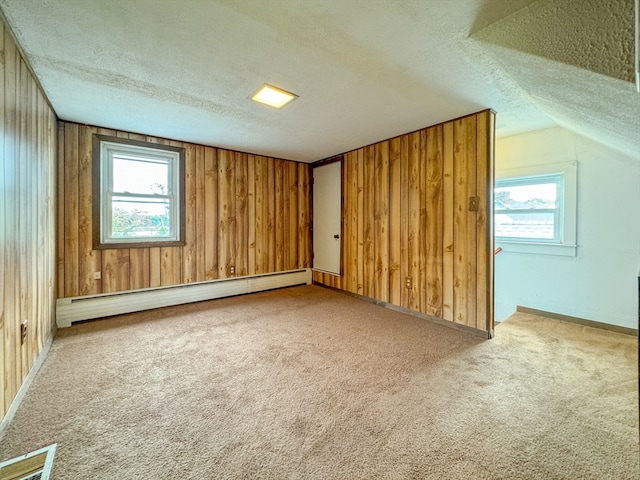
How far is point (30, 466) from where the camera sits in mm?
1137

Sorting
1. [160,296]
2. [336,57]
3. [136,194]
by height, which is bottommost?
[160,296]

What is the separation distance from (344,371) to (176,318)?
87.6 inches

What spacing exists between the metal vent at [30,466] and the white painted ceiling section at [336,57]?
2236 mm

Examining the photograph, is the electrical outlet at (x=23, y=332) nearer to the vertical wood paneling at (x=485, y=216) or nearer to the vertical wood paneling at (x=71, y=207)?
the vertical wood paneling at (x=71, y=207)

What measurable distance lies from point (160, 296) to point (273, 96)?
9.57 feet

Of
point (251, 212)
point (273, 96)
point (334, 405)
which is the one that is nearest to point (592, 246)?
point (334, 405)

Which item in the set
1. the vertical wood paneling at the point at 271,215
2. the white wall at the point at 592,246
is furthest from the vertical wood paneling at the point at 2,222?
the white wall at the point at 592,246

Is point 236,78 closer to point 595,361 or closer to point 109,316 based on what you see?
point 109,316

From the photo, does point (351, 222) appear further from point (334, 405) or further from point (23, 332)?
point (23, 332)

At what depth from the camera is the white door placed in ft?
14.1

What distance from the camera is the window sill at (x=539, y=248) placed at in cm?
296

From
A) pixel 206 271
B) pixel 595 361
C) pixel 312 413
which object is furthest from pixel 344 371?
pixel 206 271

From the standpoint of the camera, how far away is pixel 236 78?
198 cm

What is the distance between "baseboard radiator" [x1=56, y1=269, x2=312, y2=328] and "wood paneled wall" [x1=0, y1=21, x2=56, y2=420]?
0.45 metres
